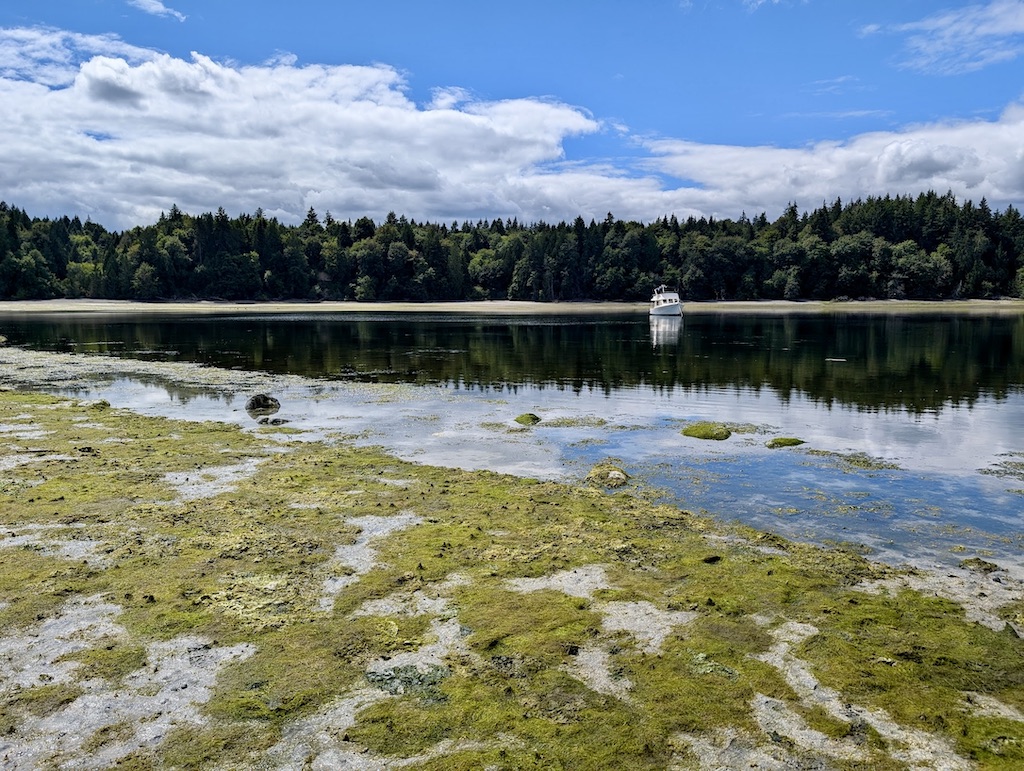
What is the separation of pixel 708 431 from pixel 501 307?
159 m

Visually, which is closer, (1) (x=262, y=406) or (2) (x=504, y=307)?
(1) (x=262, y=406)

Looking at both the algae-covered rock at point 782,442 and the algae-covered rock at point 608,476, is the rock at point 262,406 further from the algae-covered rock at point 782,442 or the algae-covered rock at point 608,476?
the algae-covered rock at point 782,442

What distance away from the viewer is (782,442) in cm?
2492

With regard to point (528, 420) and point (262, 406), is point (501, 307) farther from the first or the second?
point (528, 420)

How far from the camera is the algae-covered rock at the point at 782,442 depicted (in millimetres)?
24672

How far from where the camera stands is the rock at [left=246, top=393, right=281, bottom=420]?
30.9 metres

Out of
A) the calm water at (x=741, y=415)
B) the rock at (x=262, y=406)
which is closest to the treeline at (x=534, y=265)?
the calm water at (x=741, y=415)

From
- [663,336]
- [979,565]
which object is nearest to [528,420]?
[979,565]

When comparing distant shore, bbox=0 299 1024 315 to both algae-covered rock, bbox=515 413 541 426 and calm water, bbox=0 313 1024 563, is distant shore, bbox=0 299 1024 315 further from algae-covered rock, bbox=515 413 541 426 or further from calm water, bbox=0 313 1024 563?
algae-covered rock, bbox=515 413 541 426

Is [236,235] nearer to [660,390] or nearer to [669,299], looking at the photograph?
[669,299]

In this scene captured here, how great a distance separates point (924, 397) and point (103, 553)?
3647 centimetres

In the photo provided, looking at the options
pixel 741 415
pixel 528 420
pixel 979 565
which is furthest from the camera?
pixel 741 415

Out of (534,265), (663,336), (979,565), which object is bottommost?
(979,565)

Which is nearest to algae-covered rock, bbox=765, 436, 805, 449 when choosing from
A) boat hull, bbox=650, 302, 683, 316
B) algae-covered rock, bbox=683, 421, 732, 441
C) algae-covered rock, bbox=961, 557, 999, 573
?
algae-covered rock, bbox=683, 421, 732, 441
